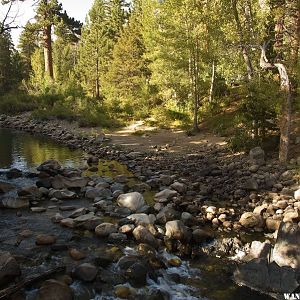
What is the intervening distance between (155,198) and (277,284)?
5476 millimetres

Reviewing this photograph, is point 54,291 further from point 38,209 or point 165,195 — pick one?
point 165,195

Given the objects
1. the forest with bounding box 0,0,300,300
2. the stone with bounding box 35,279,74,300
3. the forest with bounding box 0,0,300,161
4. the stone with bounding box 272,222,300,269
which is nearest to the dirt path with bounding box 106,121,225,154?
the forest with bounding box 0,0,300,300

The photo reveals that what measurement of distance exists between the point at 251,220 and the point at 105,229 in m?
3.66

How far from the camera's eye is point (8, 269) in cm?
705

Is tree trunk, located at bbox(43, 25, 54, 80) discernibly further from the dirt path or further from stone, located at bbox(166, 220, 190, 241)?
stone, located at bbox(166, 220, 190, 241)

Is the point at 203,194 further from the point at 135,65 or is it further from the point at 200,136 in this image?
the point at 135,65

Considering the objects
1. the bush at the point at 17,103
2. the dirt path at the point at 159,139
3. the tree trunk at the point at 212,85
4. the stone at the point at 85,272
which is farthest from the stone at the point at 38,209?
the bush at the point at 17,103

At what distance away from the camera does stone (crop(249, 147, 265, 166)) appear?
1428 centimetres

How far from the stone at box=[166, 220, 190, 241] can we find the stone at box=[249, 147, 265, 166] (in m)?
5.97

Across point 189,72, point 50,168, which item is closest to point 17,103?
point 189,72

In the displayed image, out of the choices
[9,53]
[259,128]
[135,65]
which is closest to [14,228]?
[259,128]

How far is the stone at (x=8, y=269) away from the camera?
273 inches

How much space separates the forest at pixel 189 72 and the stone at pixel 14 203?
517 cm

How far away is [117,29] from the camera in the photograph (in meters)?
42.5
